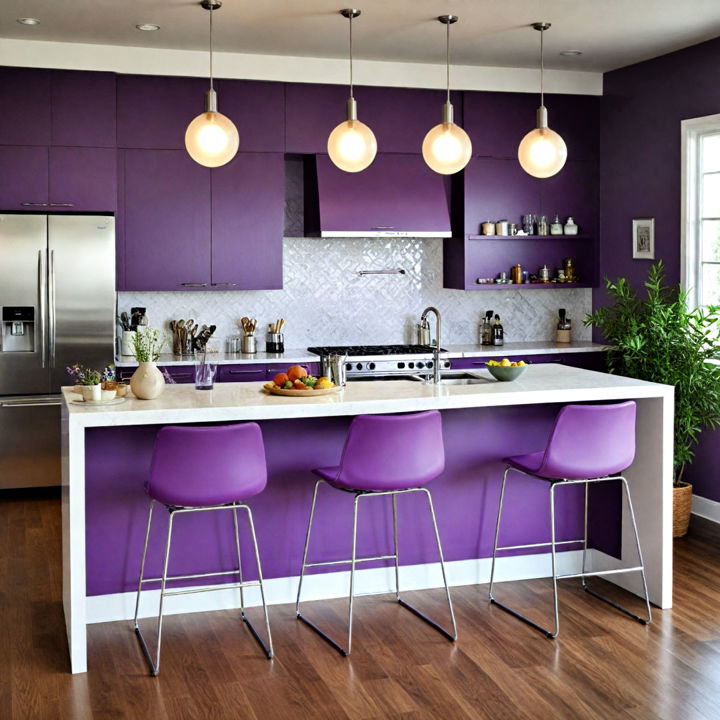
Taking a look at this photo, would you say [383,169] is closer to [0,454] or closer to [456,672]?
[0,454]

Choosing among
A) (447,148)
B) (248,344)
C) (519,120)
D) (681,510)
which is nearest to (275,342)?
(248,344)

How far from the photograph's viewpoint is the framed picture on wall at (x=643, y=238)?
693 cm

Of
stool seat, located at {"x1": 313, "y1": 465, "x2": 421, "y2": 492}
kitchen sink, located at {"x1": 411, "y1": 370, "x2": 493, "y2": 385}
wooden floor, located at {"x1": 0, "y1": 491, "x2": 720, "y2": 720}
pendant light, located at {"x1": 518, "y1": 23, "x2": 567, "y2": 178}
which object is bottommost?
wooden floor, located at {"x1": 0, "y1": 491, "x2": 720, "y2": 720}

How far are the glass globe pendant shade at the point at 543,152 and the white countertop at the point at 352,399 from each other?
0.99m

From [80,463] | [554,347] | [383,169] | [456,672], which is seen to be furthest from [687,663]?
[383,169]

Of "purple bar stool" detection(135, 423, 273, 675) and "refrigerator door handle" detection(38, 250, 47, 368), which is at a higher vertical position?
"refrigerator door handle" detection(38, 250, 47, 368)

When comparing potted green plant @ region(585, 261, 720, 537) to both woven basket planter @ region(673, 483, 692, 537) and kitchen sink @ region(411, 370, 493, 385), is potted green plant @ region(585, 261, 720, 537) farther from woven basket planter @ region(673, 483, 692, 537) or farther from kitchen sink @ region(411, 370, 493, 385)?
kitchen sink @ region(411, 370, 493, 385)

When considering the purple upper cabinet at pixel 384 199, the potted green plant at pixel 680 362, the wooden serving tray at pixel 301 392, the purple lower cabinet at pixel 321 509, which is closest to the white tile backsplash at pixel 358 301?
the purple upper cabinet at pixel 384 199

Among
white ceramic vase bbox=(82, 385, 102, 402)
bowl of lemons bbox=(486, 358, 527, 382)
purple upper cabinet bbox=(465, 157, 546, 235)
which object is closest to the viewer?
white ceramic vase bbox=(82, 385, 102, 402)

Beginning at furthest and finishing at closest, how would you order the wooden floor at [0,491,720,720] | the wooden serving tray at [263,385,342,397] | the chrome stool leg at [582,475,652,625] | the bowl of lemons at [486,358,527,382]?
the bowl of lemons at [486,358,527,382] → the chrome stool leg at [582,475,652,625] → the wooden serving tray at [263,385,342,397] → the wooden floor at [0,491,720,720]

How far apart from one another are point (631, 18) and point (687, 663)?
368cm

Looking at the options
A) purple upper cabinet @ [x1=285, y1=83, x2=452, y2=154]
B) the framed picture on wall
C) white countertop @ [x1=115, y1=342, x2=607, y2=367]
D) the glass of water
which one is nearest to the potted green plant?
the framed picture on wall

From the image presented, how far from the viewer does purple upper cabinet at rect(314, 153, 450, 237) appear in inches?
272

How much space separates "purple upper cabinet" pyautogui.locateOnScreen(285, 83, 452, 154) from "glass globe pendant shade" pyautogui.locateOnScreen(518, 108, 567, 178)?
243 centimetres
